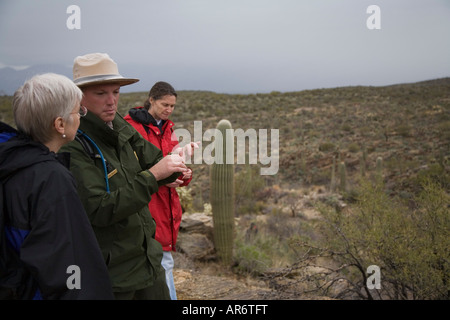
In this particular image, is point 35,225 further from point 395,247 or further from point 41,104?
point 395,247

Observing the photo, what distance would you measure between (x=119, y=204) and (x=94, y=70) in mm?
799

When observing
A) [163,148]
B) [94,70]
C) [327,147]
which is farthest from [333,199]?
[94,70]

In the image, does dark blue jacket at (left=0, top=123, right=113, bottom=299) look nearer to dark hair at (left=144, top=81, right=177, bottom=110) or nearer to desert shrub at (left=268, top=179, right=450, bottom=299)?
dark hair at (left=144, top=81, right=177, bottom=110)

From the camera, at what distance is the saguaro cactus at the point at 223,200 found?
721 centimetres

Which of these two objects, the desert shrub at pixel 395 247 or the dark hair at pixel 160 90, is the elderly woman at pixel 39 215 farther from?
the desert shrub at pixel 395 247

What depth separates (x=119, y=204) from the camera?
175cm

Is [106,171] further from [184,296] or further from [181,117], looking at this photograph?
[181,117]

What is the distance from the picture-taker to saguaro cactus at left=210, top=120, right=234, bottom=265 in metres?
7.21

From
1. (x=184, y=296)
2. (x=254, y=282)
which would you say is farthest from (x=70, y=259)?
(x=254, y=282)

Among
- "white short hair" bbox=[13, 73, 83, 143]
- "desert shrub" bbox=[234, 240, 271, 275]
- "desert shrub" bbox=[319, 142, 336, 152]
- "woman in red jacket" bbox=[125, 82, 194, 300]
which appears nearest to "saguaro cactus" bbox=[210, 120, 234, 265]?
"desert shrub" bbox=[234, 240, 271, 275]

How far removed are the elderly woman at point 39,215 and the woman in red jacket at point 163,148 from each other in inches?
44.3

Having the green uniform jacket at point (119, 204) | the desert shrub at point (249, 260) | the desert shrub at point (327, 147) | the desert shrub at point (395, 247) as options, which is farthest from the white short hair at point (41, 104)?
the desert shrub at point (327, 147)

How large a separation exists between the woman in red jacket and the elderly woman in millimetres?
1125
